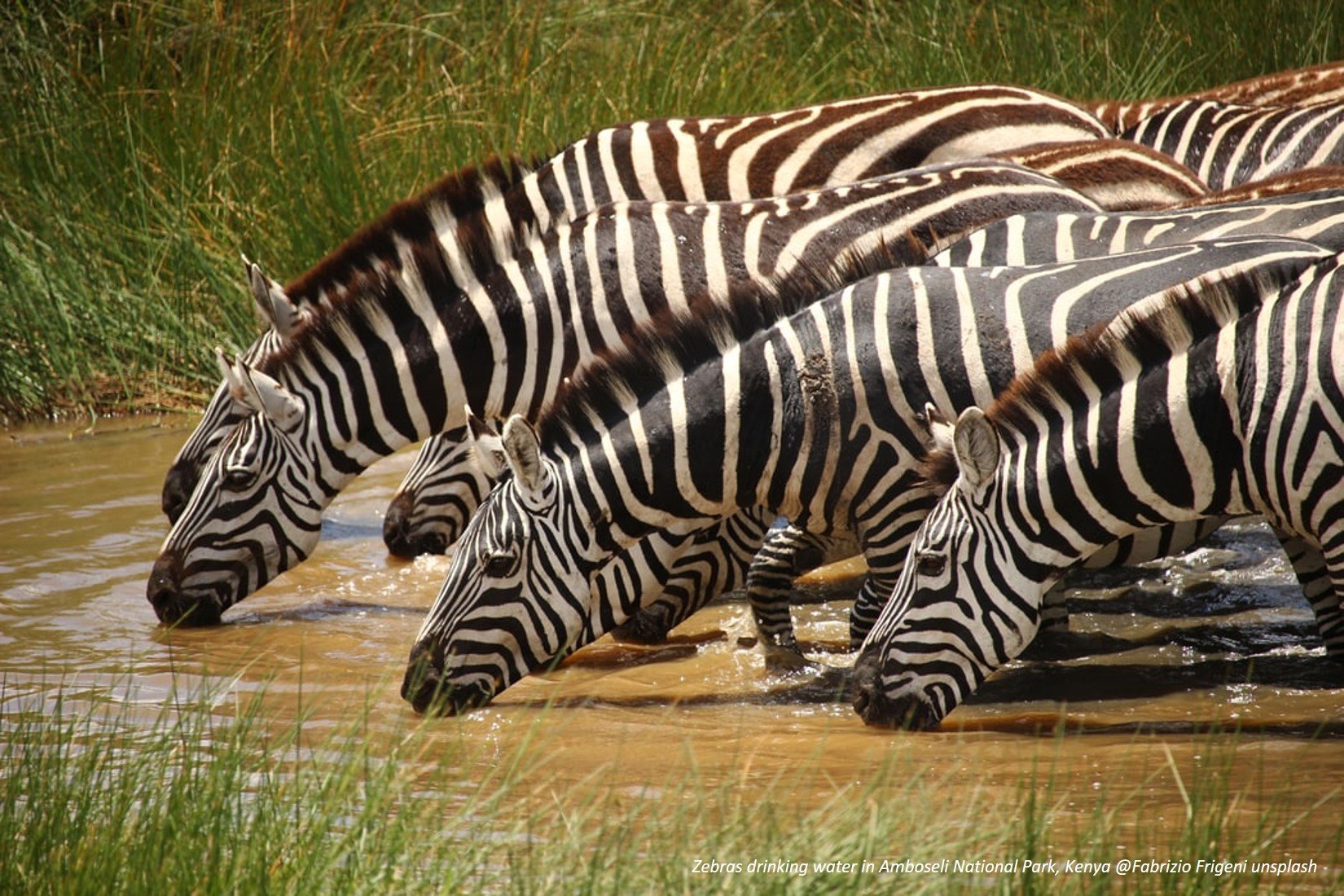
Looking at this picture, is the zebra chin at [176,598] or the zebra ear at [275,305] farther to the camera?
the zebra ear at [275,305]

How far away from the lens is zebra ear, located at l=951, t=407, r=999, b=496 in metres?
5.22

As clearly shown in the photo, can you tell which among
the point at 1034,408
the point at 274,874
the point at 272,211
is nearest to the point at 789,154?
the point at 1034,408

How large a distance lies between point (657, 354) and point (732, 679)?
121cm

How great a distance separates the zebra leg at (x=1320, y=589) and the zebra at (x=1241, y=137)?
114 inches

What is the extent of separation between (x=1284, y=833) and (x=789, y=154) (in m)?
4.41

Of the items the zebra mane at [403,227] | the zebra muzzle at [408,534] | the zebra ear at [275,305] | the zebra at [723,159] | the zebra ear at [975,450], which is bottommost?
the zebra muzzle at [408,534]

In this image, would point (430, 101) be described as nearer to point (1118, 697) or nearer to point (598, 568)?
point (598, 568)

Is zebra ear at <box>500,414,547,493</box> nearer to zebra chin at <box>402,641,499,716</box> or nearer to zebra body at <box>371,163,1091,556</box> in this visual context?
zebra chin at <box>402,641,499,716</box>

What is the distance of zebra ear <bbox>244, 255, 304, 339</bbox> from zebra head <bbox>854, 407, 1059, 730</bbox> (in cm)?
327

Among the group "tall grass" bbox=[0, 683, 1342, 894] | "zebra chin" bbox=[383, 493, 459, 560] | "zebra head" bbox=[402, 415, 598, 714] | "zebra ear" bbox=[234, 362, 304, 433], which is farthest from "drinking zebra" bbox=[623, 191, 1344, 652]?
"tall grass" bbox=[0, 683, 1342, 894]

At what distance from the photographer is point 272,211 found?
10.7 metres

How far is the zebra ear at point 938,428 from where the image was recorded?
17.7 ft

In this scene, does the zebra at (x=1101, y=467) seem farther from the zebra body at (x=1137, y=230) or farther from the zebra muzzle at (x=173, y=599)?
the zebra muzzle at (x=173, y=599)

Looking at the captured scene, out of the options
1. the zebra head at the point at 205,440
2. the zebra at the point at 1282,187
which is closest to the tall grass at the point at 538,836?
the zebra at the point at 1282,187
